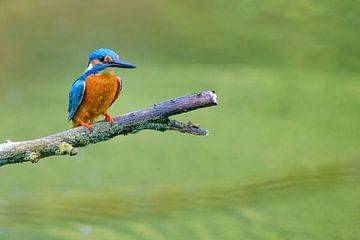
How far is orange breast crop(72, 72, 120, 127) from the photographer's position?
2.48 ft

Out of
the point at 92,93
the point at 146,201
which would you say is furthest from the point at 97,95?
the point at 146,201

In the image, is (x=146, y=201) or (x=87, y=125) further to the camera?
(x=146, y=201)

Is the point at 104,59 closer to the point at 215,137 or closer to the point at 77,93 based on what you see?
the point at 77,93

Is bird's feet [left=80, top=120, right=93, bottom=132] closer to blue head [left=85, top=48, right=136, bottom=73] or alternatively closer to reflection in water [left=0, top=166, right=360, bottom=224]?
blue head [left=85, top=48, right=136, bottom=73]

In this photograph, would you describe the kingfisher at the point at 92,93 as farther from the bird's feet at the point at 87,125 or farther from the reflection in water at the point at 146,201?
the reflection in water at the point at 146,201

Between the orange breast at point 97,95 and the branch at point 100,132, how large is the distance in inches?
1.5

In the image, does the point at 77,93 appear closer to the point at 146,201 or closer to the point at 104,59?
the point at 104,59

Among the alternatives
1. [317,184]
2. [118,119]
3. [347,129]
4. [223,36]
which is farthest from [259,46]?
[118,119]

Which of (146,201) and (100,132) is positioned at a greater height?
(146,201)

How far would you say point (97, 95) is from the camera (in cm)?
76

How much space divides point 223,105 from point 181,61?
135 mm

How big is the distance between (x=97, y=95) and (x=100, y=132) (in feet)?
0.15

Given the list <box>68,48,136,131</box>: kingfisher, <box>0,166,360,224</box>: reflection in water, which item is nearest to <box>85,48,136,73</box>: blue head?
<box>68,48,136,131</box>: kingfisher

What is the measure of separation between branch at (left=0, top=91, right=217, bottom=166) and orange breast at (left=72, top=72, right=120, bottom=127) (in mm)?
38
